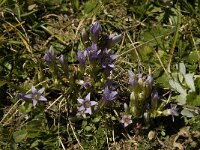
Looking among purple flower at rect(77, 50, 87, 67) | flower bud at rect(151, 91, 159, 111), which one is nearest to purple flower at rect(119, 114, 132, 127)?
flower bud at rect(151, 91, 159, 111)

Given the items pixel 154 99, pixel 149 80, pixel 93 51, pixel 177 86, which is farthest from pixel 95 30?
pixel 177 86

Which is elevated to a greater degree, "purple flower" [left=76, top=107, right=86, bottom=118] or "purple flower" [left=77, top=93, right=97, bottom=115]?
"purple flower" [left=77, top=93, right=97, bottom=115]

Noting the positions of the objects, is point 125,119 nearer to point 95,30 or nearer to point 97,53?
point 97,53

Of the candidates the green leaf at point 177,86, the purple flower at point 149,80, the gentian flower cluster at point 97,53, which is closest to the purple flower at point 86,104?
the gentian flower cluster at point 97,53

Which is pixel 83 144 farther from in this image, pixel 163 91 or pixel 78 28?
pixel 78 28

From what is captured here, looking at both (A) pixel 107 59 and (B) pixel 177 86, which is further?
(B) pixel 177 86

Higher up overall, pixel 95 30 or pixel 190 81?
pixel 95 30

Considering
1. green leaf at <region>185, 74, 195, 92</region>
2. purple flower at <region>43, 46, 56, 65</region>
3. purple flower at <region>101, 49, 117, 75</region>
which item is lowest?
green leaf at <region>185, 74, 195, 92</region>

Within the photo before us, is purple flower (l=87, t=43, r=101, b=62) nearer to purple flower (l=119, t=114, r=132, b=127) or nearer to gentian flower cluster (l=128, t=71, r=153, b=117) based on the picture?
gentian flower cluster (l=128, t=71, r=153, b=117)

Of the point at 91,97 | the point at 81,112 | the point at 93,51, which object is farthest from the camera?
the point at 91,97
